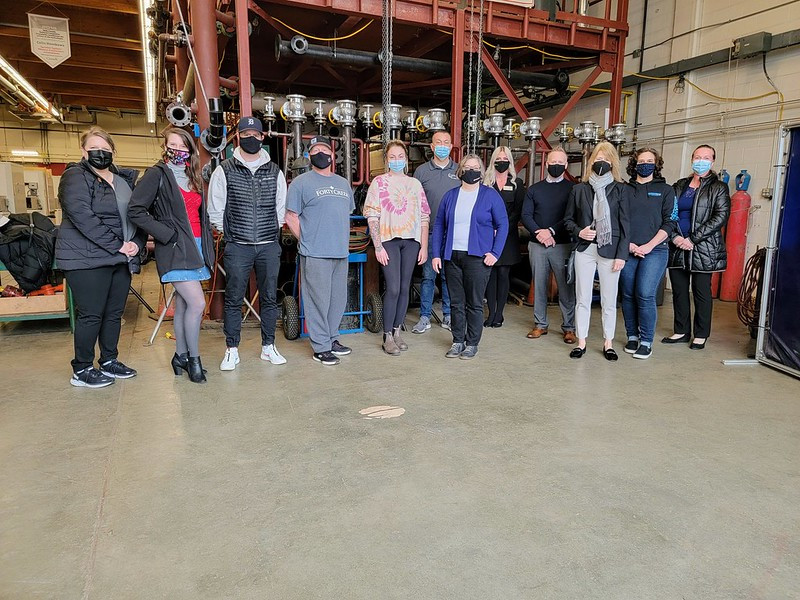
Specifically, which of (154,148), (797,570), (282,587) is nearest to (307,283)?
(282,587)

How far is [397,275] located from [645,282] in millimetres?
1930

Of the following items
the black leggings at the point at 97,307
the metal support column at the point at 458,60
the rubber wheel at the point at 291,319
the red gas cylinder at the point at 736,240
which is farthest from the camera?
the red gas cylinder at the point at 736,240

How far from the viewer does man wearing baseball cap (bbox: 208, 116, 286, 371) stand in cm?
354

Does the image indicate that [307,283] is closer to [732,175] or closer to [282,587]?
[282,587]

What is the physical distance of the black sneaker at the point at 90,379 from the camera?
3.40 meters

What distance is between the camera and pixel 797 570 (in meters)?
1.75

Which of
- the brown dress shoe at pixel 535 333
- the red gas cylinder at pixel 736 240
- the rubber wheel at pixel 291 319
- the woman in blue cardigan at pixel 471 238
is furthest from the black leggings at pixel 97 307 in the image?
the red gas cylinder at pixel 736 240

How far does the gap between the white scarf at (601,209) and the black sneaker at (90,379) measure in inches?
140

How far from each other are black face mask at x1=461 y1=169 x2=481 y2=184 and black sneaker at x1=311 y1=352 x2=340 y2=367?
5.38ft

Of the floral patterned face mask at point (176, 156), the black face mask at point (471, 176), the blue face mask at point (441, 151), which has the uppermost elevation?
the blue face mask at point (441, 151)

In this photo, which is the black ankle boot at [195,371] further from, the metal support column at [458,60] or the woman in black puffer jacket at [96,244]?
the metal support column at [458,60]

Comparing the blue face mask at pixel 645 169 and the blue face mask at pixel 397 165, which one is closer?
the blue face mask at pixel 645 169

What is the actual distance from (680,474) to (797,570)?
64 cm

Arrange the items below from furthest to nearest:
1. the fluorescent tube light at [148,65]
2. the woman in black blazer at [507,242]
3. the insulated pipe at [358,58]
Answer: the fluorescent tube light at [148,65] < the insulated pipe at [358,58] < the woman in black blazer at [507,242]
